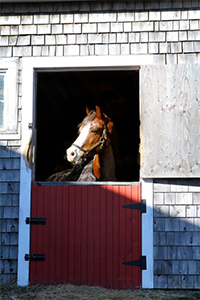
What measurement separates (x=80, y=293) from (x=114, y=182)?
125cm

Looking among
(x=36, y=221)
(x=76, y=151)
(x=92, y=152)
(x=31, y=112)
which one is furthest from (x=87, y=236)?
(x=31, y=112)

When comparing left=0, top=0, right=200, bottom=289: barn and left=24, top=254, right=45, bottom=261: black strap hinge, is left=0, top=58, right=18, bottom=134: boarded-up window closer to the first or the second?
left=0, top=0, right=200, bottom=289: barn

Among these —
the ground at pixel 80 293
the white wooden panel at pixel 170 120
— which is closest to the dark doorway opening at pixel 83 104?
the white wooden panel at pixel 170 120

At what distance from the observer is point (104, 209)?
17.1ft

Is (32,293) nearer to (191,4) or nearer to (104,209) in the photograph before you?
(104,209)

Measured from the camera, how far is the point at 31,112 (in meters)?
5.35

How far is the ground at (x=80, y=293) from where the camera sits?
4.79 meters

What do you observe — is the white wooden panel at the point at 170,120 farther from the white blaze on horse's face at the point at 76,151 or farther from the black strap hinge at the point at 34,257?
the black strap hinge at the point at 34,257

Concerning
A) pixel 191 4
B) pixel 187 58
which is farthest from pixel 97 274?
pixel 191 4

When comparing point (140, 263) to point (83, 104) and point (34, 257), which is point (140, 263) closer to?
point (34, 257)

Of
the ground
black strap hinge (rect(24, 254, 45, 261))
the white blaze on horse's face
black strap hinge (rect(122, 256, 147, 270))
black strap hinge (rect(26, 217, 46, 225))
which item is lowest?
the ground

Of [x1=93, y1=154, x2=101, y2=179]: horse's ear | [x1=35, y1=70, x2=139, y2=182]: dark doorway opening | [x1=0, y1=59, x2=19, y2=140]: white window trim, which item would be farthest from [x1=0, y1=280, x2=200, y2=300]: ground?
[x1=35, y1=70, x2=139, y2=182]: dark doorway opening

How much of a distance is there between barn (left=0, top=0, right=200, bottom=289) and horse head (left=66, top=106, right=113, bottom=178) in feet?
2.33

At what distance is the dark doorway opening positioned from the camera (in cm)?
770
